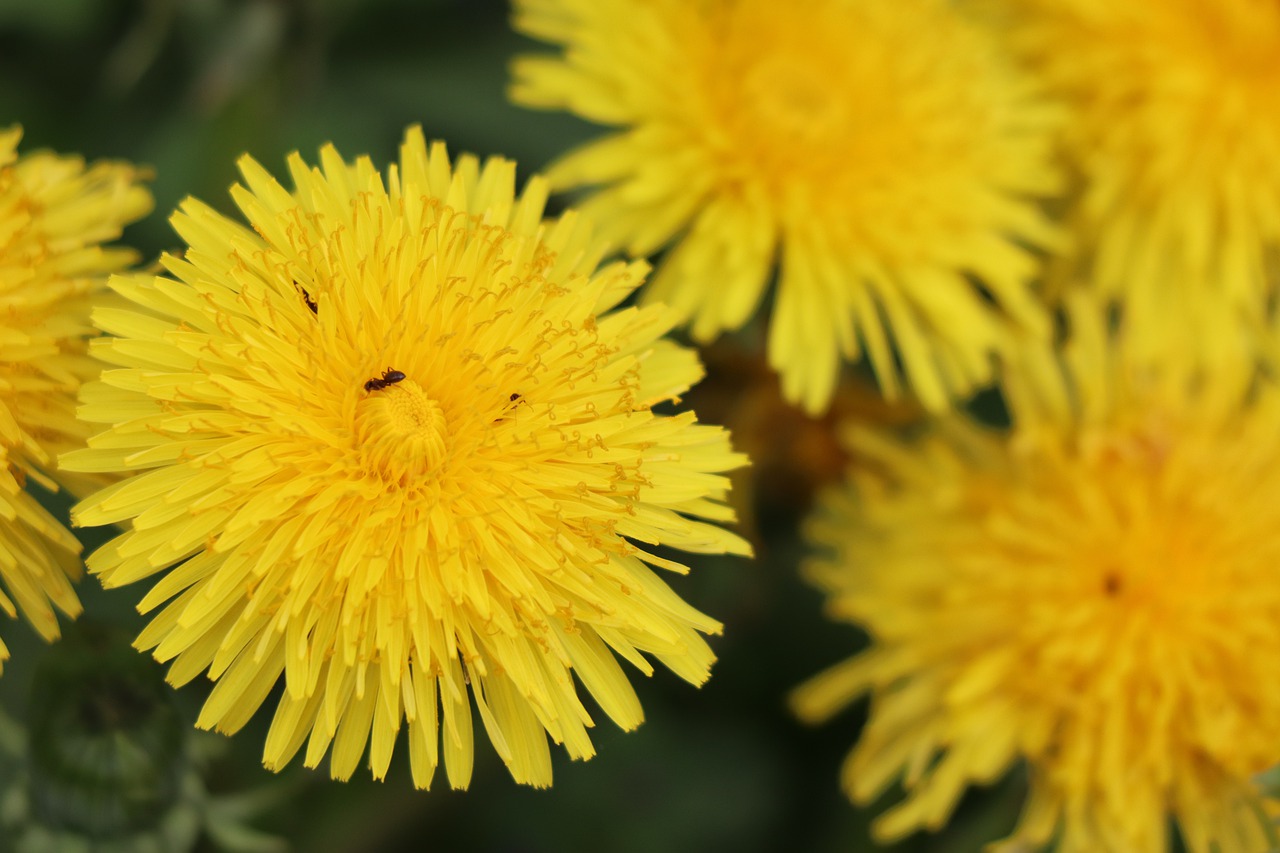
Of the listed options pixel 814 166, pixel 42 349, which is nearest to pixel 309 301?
pixel 42 349

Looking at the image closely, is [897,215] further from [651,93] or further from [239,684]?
[239,684]

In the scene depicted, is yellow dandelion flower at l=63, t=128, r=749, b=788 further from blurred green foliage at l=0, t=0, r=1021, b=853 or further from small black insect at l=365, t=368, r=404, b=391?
blurred green foliage at l=0, t=0, r=1021, b=853

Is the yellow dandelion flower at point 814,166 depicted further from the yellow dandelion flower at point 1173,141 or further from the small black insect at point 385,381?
the small black insect at point 385,381

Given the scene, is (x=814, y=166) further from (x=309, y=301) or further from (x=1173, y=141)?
(x=309, y=301)

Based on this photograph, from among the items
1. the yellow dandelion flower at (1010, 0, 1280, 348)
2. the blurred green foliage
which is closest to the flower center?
the blurred green foliage

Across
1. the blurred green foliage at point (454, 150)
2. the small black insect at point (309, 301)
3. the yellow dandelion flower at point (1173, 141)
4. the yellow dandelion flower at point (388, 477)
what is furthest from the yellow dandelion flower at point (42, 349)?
the yellow dandelion flower at point (1173, 141)

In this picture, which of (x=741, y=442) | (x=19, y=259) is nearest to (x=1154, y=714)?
(x=741, y=442)

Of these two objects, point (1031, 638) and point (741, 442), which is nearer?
point (1031, 638)
